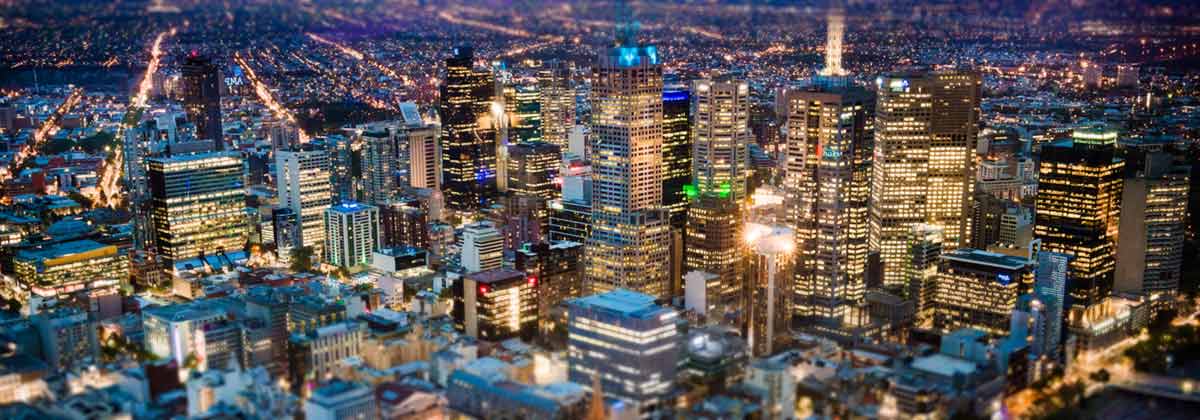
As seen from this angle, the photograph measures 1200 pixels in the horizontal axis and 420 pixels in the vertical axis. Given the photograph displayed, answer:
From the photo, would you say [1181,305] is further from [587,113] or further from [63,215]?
[63,215]

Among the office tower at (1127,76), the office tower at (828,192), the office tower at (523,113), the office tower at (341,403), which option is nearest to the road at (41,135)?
the office tower at (523,113)

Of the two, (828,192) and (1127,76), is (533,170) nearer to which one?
(828,192)

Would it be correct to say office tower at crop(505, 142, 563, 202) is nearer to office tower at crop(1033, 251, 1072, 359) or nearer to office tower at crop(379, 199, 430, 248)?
office tower at crop(379, 199, 430, 248)

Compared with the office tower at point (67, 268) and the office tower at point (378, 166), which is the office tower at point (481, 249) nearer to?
the office tower at point (67, 268)

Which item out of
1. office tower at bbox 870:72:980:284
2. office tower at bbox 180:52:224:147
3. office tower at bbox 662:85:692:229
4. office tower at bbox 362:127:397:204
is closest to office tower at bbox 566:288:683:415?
office tower at bbox 662:85:692:229

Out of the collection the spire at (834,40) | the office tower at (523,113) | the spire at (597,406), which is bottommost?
the spire at (597,406)

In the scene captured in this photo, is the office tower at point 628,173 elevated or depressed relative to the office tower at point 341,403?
elevated

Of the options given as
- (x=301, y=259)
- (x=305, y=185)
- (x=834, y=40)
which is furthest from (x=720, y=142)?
(x=305, y=185)
